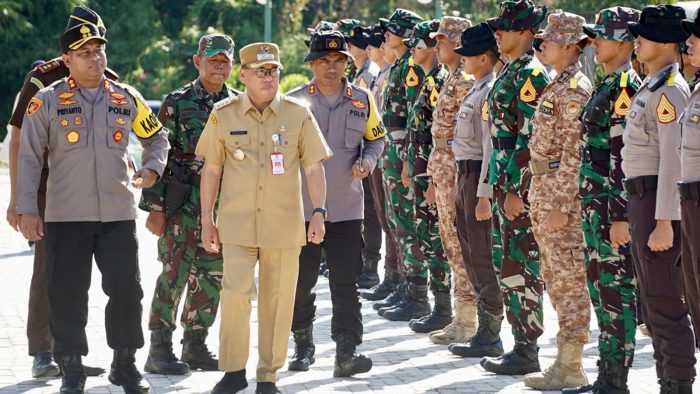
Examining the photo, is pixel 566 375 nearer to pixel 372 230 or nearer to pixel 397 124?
pixel 397 124

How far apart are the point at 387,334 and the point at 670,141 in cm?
408

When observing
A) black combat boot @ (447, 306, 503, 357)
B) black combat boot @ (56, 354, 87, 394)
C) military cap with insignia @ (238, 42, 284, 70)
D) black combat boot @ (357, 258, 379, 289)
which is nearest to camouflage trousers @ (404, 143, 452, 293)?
black combat boot @ (447, 306, 503, 357)

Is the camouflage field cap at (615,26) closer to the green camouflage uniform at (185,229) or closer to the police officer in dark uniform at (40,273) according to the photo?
the green camouflage uniform at (185,229)

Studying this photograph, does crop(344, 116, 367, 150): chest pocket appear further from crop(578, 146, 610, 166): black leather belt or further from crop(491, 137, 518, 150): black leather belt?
crop(578, 146, 610, 166): black leather belt

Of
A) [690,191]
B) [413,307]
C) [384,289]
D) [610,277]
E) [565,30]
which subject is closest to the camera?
[690,191]

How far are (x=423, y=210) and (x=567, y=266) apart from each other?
9.99ft

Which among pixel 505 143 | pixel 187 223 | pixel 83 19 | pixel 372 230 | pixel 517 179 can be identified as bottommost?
pixel 372 230

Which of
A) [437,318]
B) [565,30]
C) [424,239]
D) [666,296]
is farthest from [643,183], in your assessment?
[424,239]

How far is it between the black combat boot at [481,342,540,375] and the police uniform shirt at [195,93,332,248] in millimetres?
1775

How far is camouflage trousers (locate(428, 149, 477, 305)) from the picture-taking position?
1078 centimetres

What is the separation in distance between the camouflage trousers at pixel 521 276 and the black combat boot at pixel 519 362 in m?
0.06

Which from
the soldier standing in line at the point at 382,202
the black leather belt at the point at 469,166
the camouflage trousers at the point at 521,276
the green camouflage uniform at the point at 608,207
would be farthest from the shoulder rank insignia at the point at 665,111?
the soldier standing in line at the point at 382,202

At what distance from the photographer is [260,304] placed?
337 inches

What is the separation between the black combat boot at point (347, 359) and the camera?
30.5ft
